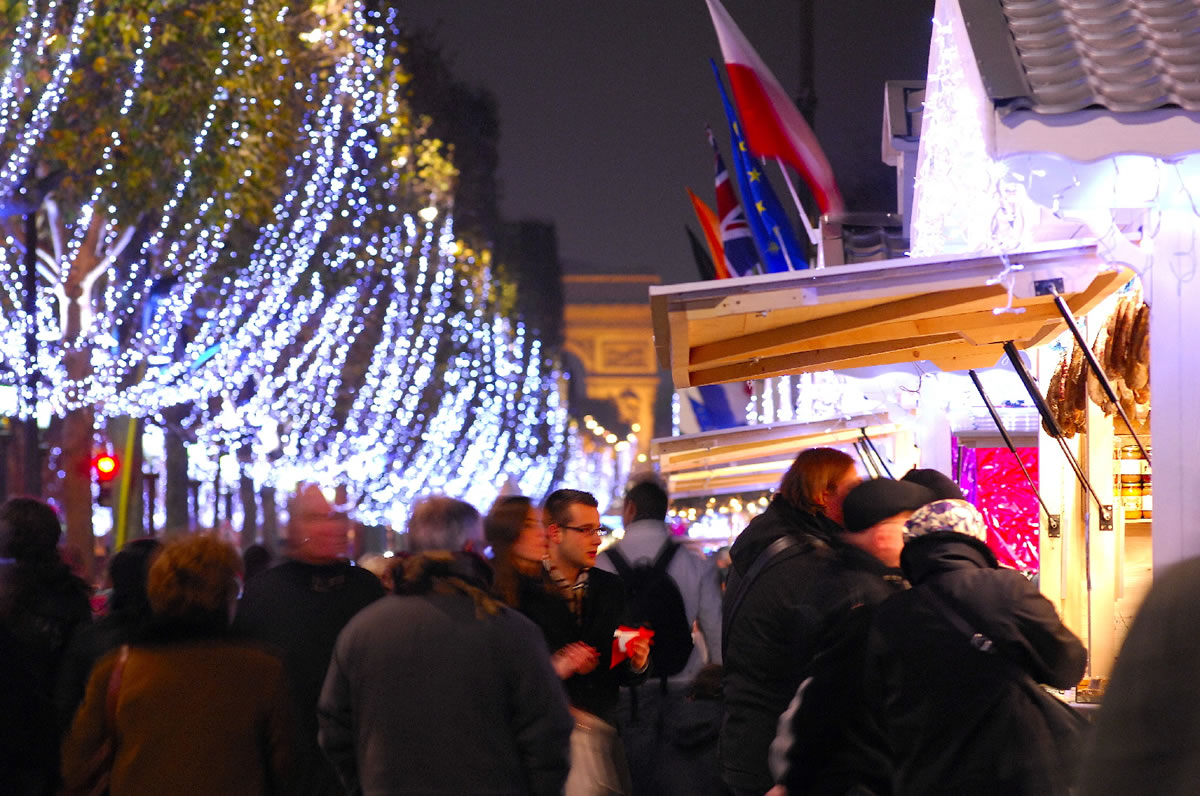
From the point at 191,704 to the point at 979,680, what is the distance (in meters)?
2.35

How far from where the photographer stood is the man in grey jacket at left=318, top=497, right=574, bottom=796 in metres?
4.80

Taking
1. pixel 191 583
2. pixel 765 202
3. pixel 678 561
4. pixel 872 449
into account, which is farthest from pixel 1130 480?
pixel 765 202

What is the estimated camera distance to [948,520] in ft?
14.1

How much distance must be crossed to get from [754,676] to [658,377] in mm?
138710

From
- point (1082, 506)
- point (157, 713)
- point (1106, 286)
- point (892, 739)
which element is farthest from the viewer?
point (1082, 506)

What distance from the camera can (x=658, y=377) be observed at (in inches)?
5669

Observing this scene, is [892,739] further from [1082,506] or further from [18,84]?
[18,84]

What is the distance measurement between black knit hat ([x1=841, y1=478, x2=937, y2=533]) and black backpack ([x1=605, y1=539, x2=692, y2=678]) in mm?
2405

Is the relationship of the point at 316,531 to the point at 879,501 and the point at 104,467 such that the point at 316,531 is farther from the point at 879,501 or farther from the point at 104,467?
the point at 104,467

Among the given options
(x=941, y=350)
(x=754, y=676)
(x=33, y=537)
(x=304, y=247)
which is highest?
(x=304, y=247)

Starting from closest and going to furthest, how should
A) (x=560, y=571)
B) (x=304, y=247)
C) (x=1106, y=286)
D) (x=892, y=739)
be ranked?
(x=892, y=739) < (x=560, y=571) < (x=1106, y=286) < (x=304, y=247)

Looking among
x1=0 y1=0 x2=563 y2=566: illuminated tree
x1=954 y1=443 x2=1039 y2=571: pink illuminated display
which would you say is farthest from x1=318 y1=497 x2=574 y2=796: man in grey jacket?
x1=0 y1=0 x2=563 y2=566: illuminated tree

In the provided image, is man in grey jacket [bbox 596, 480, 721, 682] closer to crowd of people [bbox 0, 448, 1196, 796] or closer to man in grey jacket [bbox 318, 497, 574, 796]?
crowd of people [bbox 0, 448, 1196, 796]

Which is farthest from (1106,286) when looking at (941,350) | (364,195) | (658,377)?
(658,377)
